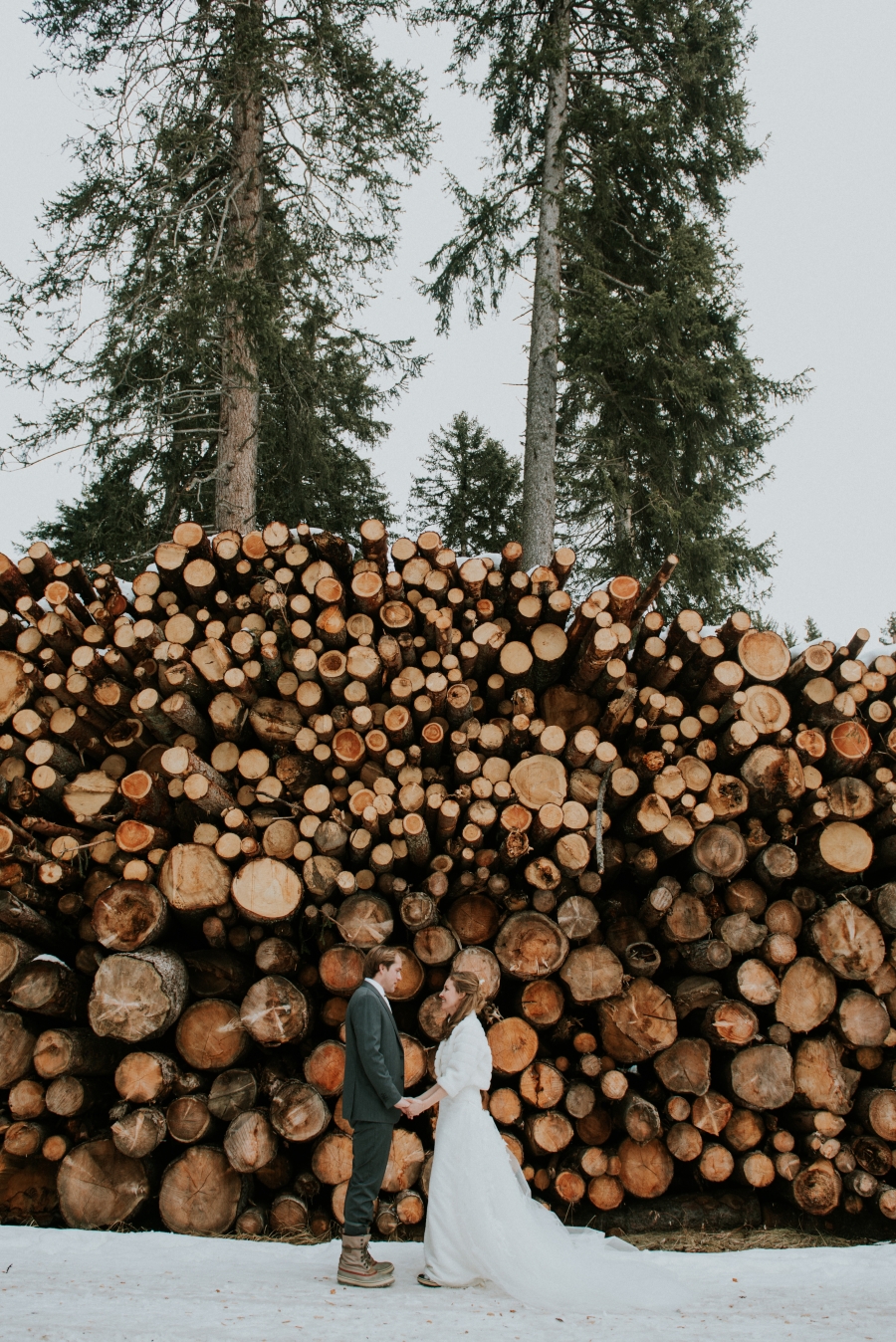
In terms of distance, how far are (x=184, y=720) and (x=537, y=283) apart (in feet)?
28.1

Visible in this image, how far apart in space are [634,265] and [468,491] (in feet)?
25.1

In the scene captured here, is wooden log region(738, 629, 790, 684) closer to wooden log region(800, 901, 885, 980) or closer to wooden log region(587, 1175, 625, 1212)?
wooden log region(800, 901, 885, 980)

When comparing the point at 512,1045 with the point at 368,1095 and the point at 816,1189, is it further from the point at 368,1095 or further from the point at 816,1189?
the point at 816,1189

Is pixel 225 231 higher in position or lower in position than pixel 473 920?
higher

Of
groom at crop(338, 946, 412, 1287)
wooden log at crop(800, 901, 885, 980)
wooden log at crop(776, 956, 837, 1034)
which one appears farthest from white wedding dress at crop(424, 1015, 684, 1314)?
wooden log at crop(800, 901, 885, 980)

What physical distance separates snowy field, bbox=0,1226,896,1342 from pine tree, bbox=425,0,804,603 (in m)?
7.47

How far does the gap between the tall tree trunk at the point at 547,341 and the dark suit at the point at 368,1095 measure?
6.94 metres

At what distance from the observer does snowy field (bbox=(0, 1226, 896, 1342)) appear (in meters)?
2.64

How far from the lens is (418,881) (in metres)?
4.51

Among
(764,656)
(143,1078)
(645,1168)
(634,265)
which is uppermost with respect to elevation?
(634,265)

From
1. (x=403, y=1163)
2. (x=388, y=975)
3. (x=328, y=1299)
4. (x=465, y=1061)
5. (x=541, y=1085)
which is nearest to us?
(x=328, y=1299)

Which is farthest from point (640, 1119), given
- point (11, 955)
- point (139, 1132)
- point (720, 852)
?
point (11, 955)

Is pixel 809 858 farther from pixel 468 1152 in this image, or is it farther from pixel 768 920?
pixel 468 1152

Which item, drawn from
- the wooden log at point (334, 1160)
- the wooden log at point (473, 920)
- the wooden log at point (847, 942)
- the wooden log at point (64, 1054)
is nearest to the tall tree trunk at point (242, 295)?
the wooden log at point (473, 920)
